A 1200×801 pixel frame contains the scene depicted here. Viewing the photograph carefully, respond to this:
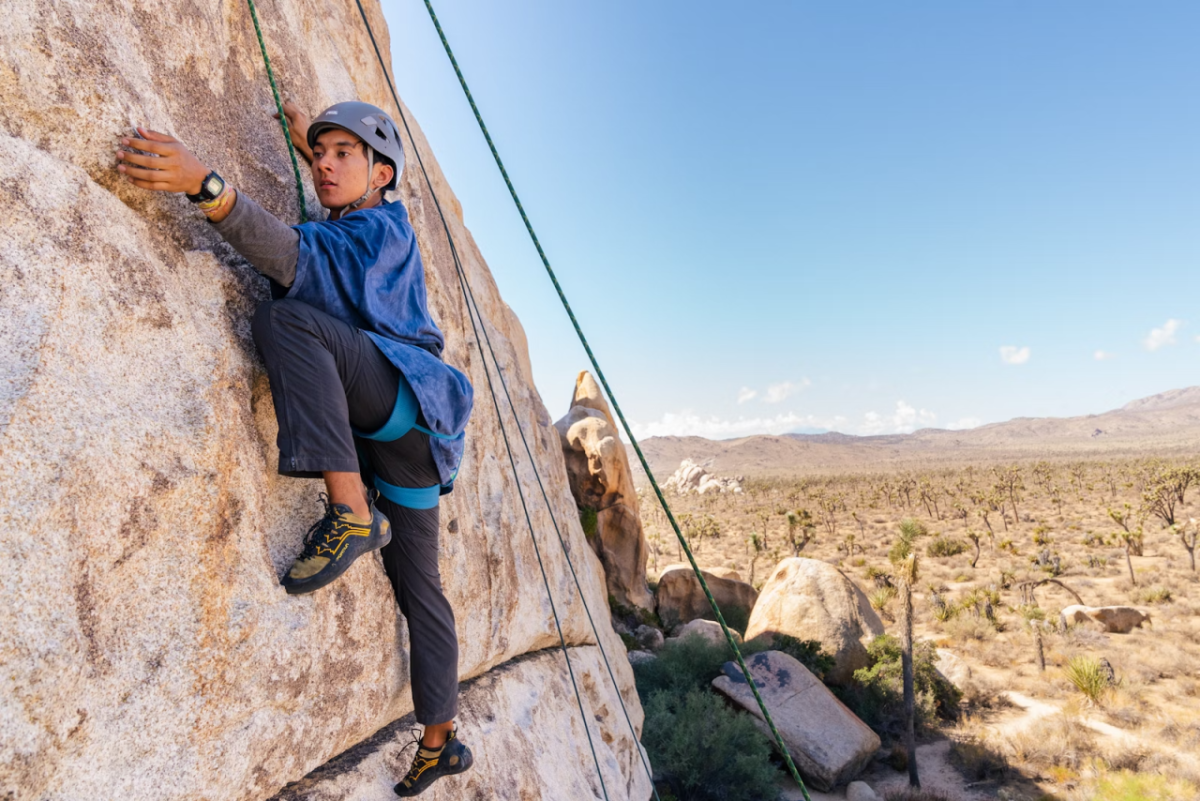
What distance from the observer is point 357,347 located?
2168 mm

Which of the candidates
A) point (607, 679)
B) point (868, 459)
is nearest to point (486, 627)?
point (607, 679)

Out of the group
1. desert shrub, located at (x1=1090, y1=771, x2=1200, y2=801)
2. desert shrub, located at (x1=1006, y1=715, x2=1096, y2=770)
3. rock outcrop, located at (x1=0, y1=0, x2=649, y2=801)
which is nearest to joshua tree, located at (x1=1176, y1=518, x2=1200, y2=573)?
desert shrub, located at (x1=1006, y1=715, x2=1096, y2=770)

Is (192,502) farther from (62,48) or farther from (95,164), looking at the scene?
(62,48)

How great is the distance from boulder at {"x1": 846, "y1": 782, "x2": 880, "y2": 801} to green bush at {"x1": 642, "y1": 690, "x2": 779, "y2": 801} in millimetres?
A: 1683

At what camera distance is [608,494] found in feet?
58.3

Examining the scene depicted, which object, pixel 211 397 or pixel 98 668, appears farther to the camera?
pixel 211 397

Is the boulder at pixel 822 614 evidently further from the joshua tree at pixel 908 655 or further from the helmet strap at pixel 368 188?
the helmet strap at pixel 368 188

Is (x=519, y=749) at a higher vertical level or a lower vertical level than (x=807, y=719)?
higher

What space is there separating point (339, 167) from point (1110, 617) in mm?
23933

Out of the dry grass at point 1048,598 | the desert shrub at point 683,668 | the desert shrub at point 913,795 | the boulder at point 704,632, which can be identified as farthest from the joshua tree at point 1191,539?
the desert shrub at point 683,668

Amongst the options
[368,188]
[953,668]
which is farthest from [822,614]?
[368,188]

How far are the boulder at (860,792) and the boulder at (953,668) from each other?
200 inches

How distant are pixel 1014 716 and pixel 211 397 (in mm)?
17833

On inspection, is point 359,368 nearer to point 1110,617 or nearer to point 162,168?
point 162,168
